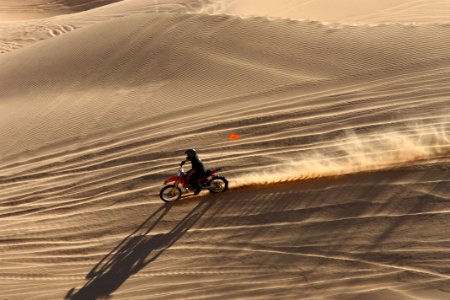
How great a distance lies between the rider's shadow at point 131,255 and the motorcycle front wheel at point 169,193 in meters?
0.21

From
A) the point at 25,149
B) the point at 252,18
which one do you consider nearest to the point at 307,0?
the point at 252,18

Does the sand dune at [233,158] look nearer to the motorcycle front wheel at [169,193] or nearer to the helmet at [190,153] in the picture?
the motorcycle front wheel at [169,193]

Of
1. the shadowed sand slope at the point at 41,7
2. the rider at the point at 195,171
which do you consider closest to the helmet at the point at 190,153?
the rider at the point at 195,171

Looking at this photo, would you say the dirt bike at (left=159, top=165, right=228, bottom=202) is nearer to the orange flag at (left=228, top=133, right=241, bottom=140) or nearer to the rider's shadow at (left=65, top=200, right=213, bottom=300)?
the rider's shadow at (left=65, top=200, right=213, bottom=300)

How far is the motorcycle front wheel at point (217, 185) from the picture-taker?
801 centimetres

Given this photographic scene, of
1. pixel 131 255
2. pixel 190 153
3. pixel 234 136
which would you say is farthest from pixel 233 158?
pixel 131 255

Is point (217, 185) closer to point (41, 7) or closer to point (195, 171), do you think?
point (195, 171)

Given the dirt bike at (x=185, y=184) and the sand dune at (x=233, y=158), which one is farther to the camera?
the dirt bike at (x=185, y=184)

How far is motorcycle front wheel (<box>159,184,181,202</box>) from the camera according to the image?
800cm

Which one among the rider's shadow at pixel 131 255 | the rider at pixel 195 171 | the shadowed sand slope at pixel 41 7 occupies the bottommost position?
the rider's shadow at pixel 131 255

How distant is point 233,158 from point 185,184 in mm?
1255

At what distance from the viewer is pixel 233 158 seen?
8.89 meters

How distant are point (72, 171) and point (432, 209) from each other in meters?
6.02

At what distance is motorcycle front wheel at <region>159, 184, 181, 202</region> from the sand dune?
0.15 meters
